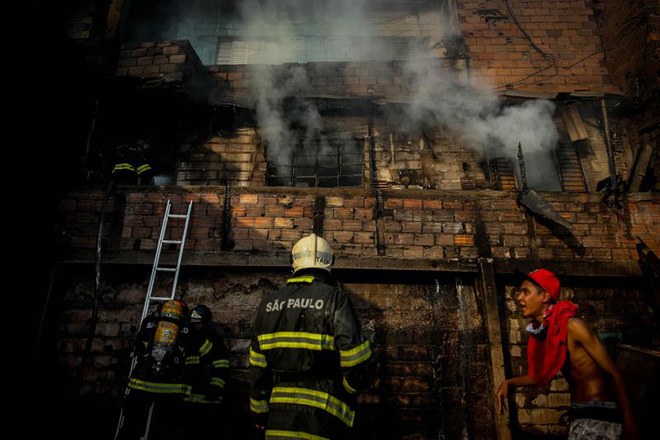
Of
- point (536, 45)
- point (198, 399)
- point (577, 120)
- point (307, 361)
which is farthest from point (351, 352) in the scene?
point (536, 45)

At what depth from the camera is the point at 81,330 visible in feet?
13.4

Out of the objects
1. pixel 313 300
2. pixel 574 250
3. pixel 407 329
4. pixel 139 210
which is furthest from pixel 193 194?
pixel 574 250

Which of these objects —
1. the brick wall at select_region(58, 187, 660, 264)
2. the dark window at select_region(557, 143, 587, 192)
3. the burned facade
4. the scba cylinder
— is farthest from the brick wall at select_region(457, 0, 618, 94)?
the scba cylinder

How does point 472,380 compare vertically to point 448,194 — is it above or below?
below

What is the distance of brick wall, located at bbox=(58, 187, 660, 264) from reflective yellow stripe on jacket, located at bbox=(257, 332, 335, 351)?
202cm

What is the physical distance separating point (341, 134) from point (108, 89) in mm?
3355

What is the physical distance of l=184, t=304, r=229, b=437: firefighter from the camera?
3439 mm

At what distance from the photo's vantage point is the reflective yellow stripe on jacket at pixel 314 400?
207 cm

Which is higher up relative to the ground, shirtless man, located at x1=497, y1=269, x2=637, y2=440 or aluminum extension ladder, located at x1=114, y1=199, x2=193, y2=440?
aluminum extension ladder, located at x1=114, y1=199, x2=193, y2=440

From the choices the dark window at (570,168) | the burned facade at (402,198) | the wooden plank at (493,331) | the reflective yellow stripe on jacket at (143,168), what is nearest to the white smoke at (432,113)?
the burned facade at (402,198)

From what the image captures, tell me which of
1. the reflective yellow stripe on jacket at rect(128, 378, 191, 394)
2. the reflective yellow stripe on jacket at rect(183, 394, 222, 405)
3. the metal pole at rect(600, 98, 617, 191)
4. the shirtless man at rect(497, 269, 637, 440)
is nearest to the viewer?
the shirtless man at rect(497, 269, 637, 440)

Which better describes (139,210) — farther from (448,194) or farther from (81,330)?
(448,194)

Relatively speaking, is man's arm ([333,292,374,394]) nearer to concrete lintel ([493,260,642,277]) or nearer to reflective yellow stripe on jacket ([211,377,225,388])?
reflective yellow stripe on jacket ([211,377,225,388])

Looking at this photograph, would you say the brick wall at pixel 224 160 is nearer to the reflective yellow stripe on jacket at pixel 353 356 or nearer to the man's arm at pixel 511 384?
the reflective yellow stripe on jacket at pixel 353 356
